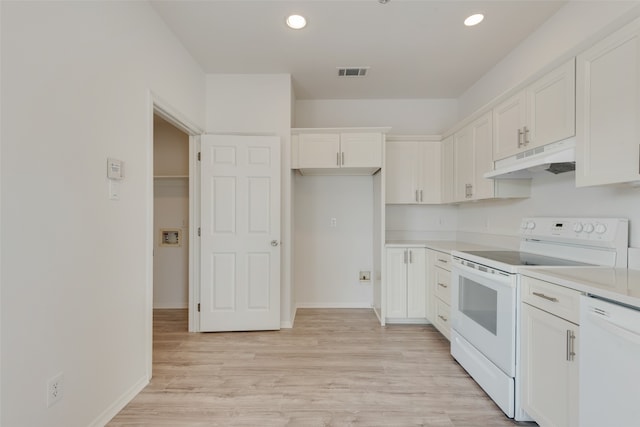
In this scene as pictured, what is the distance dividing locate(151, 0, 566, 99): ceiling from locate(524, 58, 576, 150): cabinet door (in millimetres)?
651

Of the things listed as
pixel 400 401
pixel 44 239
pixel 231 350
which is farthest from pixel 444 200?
pixel 44 239

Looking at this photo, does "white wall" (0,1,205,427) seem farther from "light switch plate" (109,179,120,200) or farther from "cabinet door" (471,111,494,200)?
"cabinet door" (471,111,494,200)

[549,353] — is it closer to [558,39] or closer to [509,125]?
[509,125]

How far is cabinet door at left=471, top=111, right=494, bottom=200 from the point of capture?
2.53 metres

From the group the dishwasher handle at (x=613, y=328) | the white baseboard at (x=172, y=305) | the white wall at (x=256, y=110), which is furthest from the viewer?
the white baseboard at (x=172, y=305)

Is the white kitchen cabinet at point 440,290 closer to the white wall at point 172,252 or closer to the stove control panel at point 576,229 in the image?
the stove control panel at point 576,229

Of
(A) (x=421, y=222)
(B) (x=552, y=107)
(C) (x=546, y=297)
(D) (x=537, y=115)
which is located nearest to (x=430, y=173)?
(A) (x=421, y=222)

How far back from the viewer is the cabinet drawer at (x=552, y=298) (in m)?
1.32

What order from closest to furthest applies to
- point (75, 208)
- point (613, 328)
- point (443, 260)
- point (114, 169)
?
point (613, 328)
point (75, 208)
point (114, 169)
point (443, 260)

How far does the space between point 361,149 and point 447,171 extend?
1.07m

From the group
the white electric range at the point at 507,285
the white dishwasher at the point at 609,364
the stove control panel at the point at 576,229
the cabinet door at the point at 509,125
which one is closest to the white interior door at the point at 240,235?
the white electric range at the point at 507,285

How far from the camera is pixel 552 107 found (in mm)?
1847

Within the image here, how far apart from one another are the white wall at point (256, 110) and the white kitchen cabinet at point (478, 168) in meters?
1.86

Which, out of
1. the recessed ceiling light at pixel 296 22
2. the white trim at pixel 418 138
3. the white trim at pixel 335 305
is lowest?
the white trim at pixel 335 305
